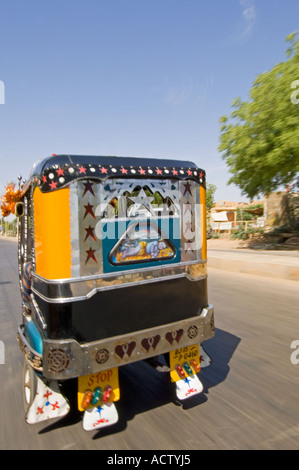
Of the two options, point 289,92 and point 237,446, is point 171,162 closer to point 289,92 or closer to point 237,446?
point 237,446

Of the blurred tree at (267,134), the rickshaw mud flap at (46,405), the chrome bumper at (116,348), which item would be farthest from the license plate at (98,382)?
the blurred tree at (267,134)

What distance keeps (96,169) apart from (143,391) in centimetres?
238

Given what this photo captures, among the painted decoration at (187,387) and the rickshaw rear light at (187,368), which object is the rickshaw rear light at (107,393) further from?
the rickshaw rear light at (187,368)

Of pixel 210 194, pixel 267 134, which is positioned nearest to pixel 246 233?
pixel 267 134

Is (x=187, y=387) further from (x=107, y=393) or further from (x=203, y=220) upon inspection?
(x=203, y=220)

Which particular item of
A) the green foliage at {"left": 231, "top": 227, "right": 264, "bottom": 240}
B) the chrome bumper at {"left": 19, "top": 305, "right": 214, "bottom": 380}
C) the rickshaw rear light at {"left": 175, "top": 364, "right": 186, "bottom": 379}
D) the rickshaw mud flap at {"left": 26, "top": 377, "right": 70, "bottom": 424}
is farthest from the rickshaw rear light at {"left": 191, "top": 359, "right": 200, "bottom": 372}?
the green foliage at {"left": 231, "top": 227, "right": 264, "bottom": 240}

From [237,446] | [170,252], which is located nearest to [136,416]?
[237,446]

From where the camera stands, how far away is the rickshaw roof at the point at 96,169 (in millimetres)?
2641

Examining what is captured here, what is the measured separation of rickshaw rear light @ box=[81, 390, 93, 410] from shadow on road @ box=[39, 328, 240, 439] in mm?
296

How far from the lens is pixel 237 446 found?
2.66m

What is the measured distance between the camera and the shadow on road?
3105 millimetres

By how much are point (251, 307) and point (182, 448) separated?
187 inches

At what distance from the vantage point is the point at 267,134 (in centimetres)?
1652

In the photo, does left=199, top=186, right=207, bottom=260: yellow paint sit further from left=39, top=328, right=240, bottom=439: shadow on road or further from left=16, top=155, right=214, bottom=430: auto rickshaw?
left=39, top=328, right=240, bottom=439: shadow on road
